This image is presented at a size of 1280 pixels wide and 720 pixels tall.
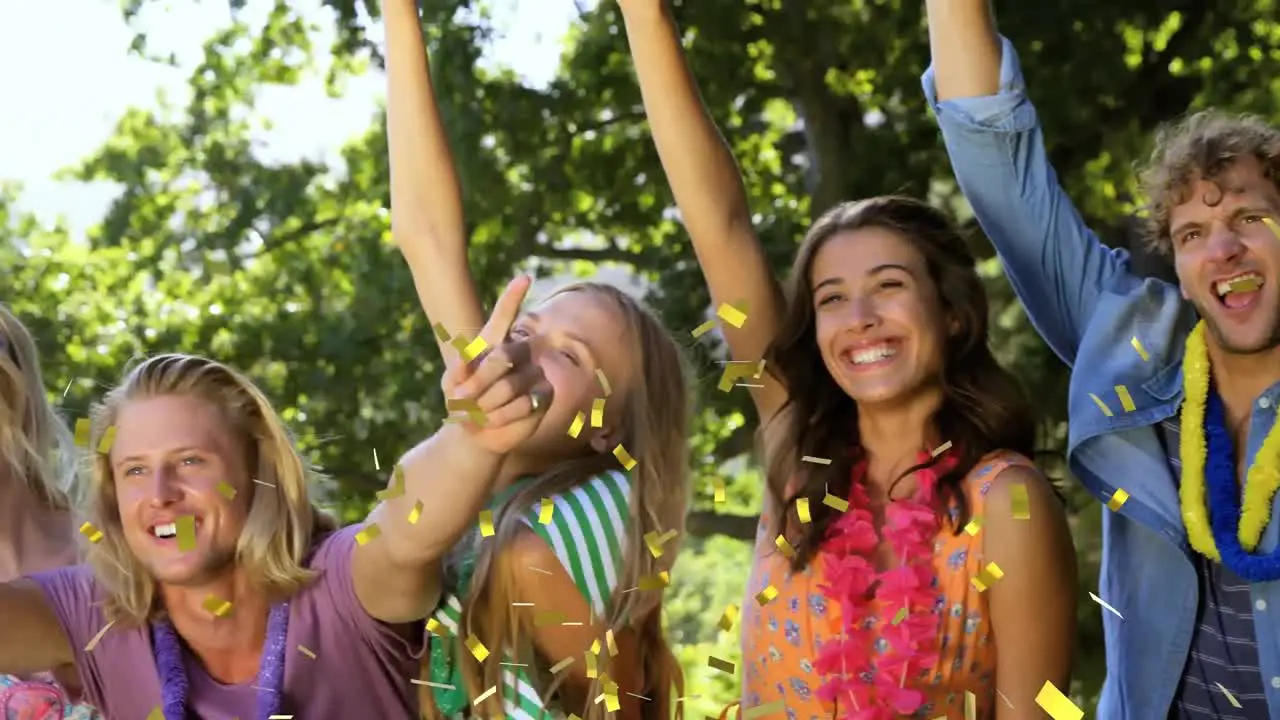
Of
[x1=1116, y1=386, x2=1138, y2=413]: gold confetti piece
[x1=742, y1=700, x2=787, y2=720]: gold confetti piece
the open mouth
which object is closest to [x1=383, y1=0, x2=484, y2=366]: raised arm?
[x1=742, y1=700, x2=787, y2=720]: gold confetti piece

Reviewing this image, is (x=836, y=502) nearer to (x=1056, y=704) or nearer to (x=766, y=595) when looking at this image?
(x=766, y=595)

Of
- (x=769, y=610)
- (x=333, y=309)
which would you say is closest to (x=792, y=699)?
(x=769, y=610)

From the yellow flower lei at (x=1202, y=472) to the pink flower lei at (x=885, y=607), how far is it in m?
0.28

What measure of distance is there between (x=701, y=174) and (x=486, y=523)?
1.91 ft

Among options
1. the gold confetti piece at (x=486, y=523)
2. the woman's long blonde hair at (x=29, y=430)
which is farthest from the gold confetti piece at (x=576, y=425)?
the woman's long blonde hair at (x=29, y=430)

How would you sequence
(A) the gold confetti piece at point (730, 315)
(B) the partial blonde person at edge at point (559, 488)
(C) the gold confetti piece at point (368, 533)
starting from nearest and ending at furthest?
1. (C) the gold confetti piece at point (368, 533)
2. (B) the partial blonde person at edge at point (559, 488)
3. (A) the gold confetti piece at point (730, 315)

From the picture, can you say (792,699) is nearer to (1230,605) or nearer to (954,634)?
(954,634)

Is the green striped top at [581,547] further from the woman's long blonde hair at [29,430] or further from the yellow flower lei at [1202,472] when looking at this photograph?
the woman's long blonde hair at [29,430]

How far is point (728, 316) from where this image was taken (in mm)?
2051

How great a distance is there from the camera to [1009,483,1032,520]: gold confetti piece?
6.13 ft

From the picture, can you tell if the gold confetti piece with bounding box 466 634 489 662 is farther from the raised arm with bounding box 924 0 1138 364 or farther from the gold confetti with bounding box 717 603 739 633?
the raised arm with bounding box 924 0 1138 364

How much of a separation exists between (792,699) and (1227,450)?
605 mm

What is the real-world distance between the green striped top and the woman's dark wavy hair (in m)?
0.24

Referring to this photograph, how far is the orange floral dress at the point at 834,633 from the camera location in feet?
6.19
